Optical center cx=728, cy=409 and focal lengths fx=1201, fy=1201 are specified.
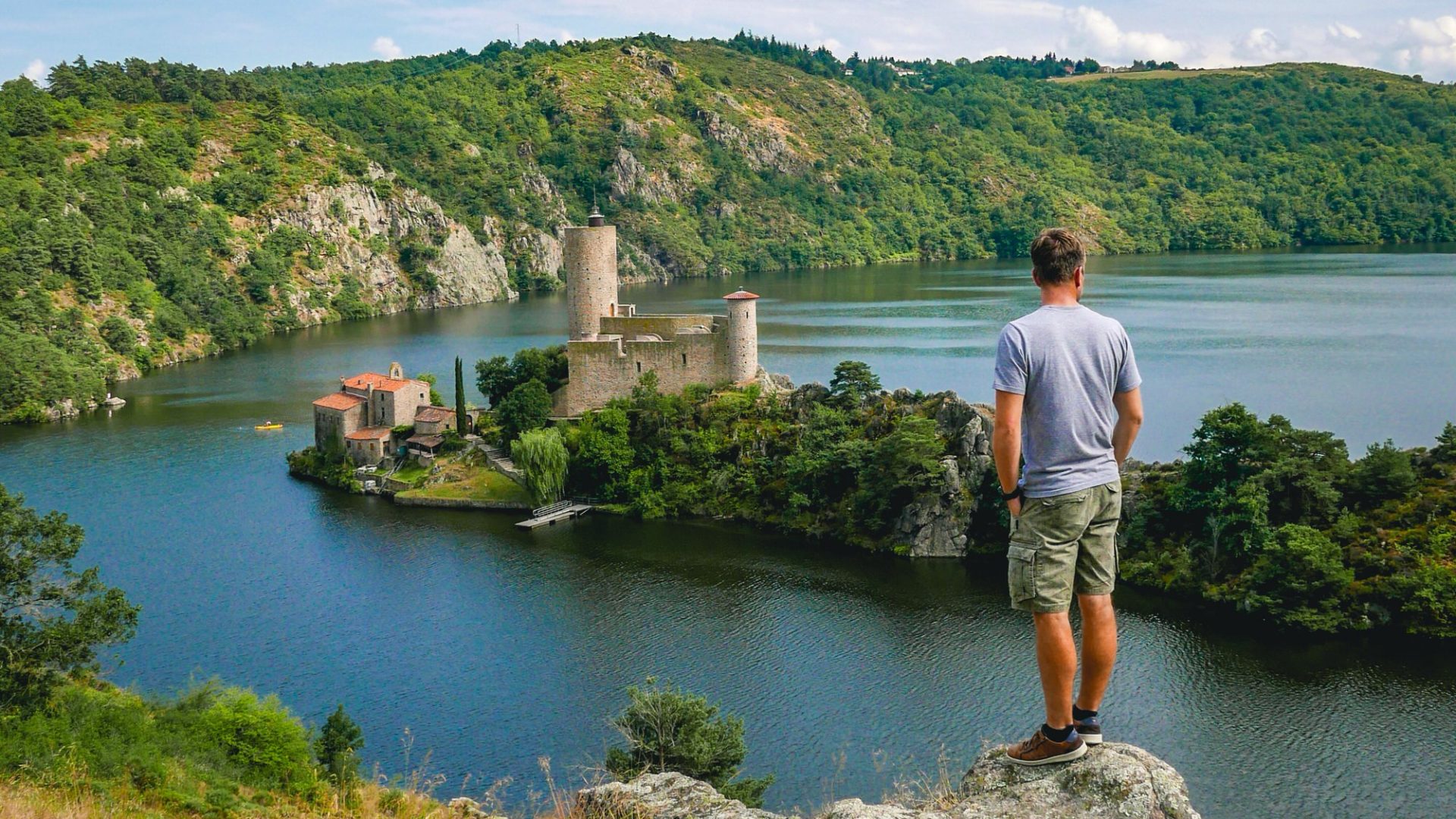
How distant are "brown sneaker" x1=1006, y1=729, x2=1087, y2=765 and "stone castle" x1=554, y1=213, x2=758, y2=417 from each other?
36792mm

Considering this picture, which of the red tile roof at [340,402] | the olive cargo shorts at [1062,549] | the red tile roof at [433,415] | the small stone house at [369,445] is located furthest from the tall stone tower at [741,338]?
the olive cargo shorts at [1062,549]

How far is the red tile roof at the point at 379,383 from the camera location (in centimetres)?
5034

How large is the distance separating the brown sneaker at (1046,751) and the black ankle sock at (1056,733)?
0.02 meters

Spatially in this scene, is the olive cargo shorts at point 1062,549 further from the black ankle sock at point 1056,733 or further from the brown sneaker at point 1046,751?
the brown sneaker at point 1046,751

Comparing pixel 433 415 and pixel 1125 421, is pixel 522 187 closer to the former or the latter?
pixel 433 415

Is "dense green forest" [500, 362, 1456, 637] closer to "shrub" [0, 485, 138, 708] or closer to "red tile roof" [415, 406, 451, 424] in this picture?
"red tile roof" [415, 406, 451, 424]

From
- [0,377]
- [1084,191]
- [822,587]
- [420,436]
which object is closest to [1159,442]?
[822,587]

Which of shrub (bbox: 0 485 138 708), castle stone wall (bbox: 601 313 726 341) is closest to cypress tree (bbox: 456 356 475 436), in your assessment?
castle stone wall (bbox: 601 313 726 341)

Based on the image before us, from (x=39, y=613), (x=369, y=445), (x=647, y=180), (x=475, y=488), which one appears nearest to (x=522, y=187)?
(x=647, y=180)

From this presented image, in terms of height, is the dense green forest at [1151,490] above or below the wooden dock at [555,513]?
above

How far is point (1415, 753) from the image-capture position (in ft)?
78.5

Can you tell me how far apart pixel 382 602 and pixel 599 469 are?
11.8 metres

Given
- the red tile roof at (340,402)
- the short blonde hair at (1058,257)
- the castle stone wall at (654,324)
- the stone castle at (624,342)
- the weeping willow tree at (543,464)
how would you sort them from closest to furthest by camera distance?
the short blonde hair at (1058,257), the weeping willow tree at (543,464), the stone castle at (624,342), the castle stone wall at (654,324), the red tile roof at (340,402)

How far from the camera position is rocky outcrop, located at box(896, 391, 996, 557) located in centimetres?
3862
